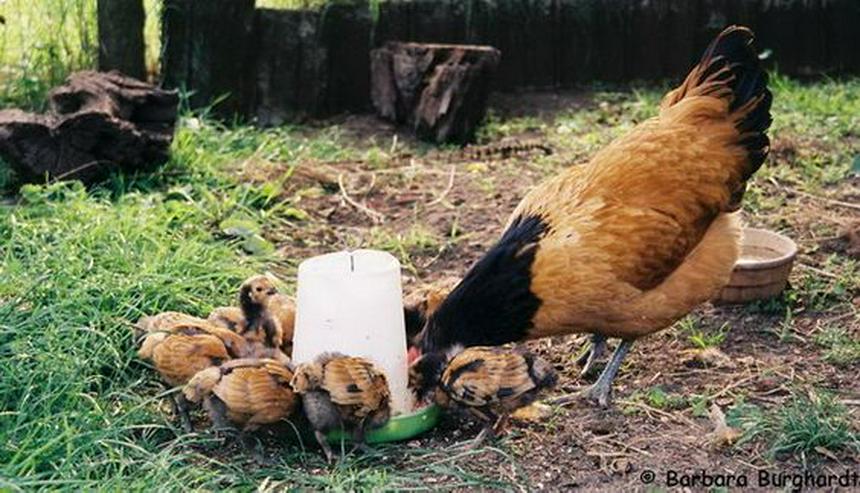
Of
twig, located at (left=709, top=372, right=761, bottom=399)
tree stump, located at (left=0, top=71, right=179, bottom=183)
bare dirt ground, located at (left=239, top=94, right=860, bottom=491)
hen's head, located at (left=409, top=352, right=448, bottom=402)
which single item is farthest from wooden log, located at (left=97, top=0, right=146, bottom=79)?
twig, located at (left=709, top=372, right=761, bottom=399)

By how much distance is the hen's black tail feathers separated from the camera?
182 inches

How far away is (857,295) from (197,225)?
128 inches

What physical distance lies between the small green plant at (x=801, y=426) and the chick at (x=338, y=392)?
1.25 metres

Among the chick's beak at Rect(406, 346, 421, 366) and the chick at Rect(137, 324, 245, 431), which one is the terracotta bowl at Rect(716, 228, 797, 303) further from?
the chick at Rect(137, 324, 245, 431)

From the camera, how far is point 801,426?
386cm

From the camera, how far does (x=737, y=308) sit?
531 cm

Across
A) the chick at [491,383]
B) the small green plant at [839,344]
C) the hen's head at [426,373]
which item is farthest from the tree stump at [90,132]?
the small green plant at [839,344]

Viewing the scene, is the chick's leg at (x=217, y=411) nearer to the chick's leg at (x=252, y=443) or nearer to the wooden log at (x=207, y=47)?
the chick's leg at (x=252, y=443)

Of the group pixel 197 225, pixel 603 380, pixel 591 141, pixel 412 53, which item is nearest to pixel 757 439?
pixel 603 380

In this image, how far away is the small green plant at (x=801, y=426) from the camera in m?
3.82

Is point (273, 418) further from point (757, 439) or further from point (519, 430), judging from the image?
point (757, 439)

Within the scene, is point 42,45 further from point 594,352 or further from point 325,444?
point 325,444

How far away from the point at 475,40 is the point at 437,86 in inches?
43.5

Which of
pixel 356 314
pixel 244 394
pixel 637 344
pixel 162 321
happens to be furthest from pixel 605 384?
pixel 162 321
